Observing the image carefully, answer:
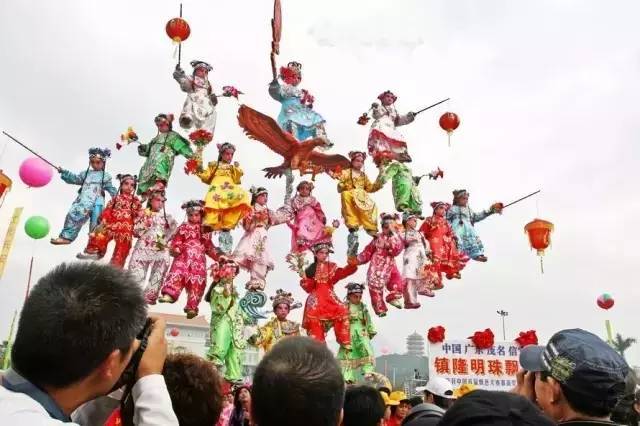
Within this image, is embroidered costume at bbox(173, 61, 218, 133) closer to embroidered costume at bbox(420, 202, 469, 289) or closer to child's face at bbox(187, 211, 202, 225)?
child's face at bbox(187, 211, 202, 225)

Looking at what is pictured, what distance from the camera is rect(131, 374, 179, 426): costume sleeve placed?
1.01 m

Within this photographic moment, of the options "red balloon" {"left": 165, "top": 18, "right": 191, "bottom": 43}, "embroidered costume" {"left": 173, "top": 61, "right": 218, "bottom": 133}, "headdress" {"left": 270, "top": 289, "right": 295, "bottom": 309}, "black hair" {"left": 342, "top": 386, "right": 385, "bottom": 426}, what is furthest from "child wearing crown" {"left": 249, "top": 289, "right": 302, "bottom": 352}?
"black hair" {"left": 342, "top": 386, "right": 385, "bottom": 426}

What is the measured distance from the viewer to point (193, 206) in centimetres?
682

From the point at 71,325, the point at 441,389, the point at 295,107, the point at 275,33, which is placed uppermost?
the point at 275,33

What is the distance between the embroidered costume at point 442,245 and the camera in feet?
26.1

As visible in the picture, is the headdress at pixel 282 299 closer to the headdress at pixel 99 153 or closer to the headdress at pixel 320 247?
the headdress at pixel 320 247

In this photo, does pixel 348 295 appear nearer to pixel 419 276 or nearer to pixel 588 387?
pixel 419 276

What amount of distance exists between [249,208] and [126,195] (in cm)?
151

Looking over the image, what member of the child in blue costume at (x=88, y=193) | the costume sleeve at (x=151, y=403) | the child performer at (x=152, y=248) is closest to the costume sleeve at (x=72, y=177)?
A: the child in blue costume at (x=88, y=193)

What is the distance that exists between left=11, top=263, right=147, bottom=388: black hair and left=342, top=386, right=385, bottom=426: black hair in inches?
44.9

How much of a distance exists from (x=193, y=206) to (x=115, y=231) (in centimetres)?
95

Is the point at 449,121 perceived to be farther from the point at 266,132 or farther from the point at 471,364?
the point at 471,364

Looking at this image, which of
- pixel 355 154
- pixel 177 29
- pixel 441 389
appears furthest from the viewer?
pixel 355 154

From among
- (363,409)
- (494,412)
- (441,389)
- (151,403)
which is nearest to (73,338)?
(151,403)
